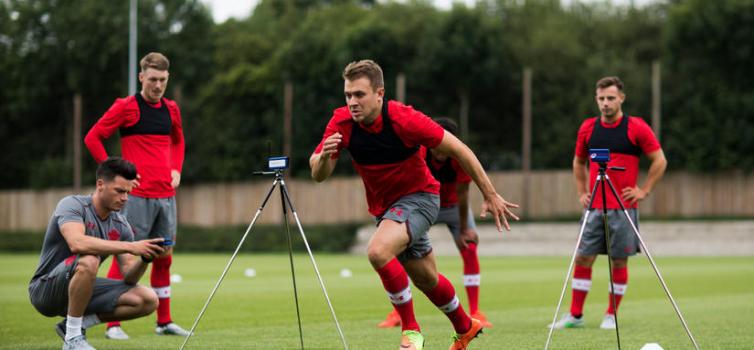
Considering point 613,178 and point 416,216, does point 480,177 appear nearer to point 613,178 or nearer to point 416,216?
point 416,216

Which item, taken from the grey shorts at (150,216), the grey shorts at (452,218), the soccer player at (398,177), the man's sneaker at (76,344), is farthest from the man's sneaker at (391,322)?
the man's sneaker at (76,344)

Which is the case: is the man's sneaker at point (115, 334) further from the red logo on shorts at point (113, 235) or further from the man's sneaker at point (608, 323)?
the man's sneaker at point (608, 323)

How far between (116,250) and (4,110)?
175 ft

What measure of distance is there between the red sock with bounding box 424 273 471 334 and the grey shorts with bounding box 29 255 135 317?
8.97 feet

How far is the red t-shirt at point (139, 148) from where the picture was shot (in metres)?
11.7

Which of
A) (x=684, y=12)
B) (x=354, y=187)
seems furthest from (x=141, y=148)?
(x=684, y=12)

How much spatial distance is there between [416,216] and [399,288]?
0.63m

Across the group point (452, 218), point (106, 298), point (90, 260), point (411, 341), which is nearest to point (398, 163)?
point (411, 341)

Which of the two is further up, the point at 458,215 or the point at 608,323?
the point at 458,215

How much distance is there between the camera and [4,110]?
193ft

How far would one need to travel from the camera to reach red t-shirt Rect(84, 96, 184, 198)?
11.7 m

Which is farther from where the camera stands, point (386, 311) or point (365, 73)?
point (386, 311)

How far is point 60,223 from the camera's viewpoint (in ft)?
30.0

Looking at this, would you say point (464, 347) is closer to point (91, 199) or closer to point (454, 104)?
point (91, 199)
